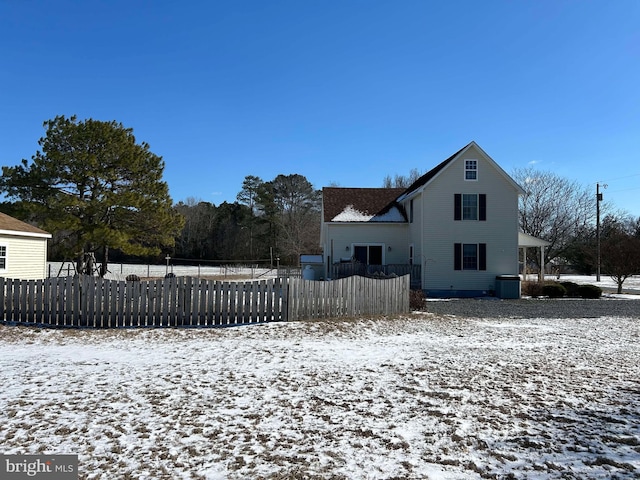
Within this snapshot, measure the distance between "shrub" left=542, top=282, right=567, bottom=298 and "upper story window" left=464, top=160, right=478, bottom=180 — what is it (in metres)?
6.89

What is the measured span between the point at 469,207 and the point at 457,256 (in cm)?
266

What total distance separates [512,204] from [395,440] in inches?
861

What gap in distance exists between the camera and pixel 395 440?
14.9ft

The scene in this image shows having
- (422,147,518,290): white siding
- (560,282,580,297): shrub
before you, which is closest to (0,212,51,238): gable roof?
(422,147,518,290): white siding

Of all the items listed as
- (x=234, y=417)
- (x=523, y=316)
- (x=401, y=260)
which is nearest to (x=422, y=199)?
(x=401, y=260)

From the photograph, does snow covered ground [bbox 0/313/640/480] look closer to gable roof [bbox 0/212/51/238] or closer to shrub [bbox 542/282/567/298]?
gable roof [bbox 0/212/51/238]

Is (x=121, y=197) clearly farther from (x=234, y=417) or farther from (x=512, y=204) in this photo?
(x=234, y=417)

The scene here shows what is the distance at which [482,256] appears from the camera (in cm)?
2378

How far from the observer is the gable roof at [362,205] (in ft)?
86.5

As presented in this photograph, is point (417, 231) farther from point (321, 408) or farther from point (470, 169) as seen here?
point (321, 408)

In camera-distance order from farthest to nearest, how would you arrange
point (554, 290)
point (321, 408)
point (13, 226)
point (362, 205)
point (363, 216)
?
point (362, 205)
point (363, 216)
point (554, 290)
point (13, 226)
point (321, 408)

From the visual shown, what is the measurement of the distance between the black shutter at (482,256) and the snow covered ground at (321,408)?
1397 centimetres

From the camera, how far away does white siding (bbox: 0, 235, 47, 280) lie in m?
19.9

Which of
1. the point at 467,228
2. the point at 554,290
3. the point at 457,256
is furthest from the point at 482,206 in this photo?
the point at 554,290
